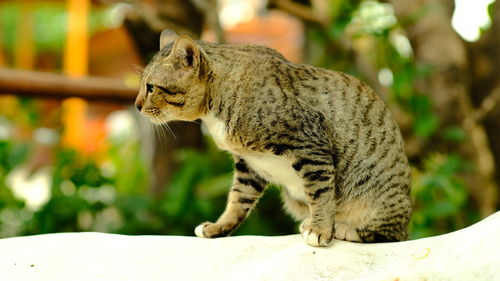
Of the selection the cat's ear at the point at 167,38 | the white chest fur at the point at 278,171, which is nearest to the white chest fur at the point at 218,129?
the white chest fur at the point at 278,171

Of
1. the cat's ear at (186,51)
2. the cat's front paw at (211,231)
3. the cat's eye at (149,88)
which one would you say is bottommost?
the cat's front paw at (211,231)

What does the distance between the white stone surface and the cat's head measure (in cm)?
60

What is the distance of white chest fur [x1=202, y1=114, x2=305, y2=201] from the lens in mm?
2811

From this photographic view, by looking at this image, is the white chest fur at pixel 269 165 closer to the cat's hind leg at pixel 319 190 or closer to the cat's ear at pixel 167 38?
the cat's hind leg at pixel 319 190

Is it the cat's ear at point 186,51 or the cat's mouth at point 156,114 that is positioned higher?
the cat's ear at point 186,51

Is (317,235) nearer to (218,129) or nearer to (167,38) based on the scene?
(218,129)

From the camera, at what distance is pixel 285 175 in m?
2.88

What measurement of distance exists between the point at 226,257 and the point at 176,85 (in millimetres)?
853

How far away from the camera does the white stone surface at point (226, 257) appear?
2205 mm

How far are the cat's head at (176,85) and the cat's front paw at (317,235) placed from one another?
2.42ft

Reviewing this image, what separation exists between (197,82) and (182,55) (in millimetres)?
142

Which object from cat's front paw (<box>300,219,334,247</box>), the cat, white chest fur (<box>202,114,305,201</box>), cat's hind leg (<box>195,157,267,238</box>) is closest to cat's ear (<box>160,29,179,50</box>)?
the cat

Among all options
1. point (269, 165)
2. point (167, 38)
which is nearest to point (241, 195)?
point (269, 165)

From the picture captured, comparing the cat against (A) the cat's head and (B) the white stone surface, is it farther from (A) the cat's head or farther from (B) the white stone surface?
(B) the white stone surface
